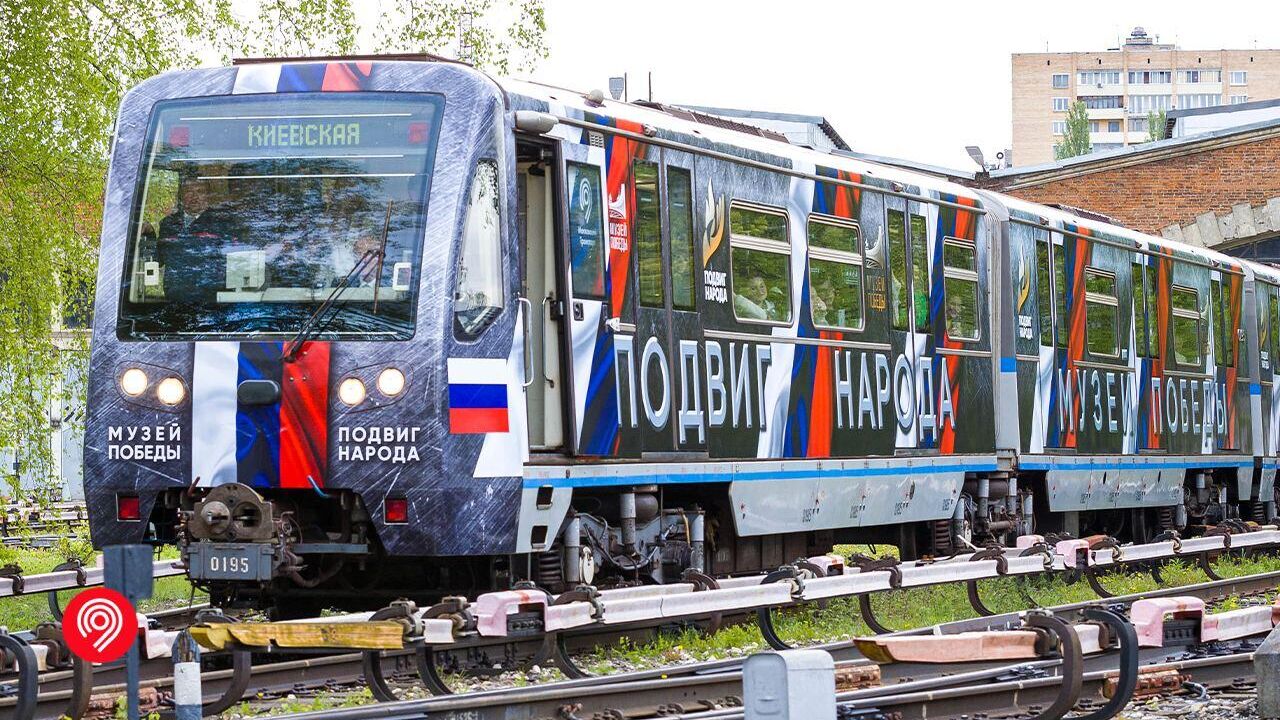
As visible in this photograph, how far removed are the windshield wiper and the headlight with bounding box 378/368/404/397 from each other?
0.45 meters

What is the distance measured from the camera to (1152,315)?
20688 millimetres

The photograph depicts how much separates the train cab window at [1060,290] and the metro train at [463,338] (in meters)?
3.97

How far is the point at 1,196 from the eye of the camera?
17531mm

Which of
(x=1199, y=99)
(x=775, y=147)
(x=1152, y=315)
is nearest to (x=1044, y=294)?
(x=1152, y=315)

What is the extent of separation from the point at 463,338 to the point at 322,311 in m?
0.78

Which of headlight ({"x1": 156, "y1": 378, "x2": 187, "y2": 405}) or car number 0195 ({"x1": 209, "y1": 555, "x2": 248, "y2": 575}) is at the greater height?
headlight ({"x1": 156, "y1": 378, "x2": 187, "y2": 405})

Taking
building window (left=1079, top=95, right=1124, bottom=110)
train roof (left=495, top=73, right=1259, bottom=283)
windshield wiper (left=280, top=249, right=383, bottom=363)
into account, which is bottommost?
windshield wiper (left=280, top=249, right=383, bottom=363)

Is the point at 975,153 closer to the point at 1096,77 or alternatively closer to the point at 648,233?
the point at 648,233

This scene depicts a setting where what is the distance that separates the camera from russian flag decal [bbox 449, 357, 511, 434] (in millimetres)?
10461

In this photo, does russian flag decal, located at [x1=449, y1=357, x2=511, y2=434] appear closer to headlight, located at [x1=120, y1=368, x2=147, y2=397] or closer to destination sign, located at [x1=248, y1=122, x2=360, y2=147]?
destination sign, located at [x1=248, y1=122, x2=360, y2=147]

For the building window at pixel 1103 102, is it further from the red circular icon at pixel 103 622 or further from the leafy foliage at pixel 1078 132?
the red circular icon at pixel 103 622

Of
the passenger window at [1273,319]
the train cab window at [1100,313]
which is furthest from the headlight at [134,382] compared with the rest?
the passenger window at [1273,319]

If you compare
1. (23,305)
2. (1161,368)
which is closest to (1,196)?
(23,305)

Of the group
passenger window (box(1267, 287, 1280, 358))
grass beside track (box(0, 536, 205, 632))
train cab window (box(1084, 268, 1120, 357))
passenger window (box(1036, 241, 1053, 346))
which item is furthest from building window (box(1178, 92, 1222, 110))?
grass beside track (box(0, 536, 205, 632))
